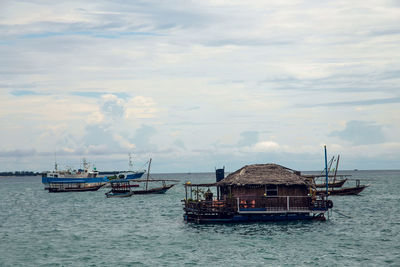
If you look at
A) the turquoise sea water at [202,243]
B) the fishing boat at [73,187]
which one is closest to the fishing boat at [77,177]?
the fishing boat at [73,187]

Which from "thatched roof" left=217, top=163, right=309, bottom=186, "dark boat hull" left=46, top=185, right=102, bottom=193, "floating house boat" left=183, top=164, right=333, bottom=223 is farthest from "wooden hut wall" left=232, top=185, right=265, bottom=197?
"dark boat hull" left=46, top=185, right=102, bottom=193

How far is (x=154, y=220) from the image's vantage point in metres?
50.4

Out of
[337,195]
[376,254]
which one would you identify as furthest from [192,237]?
[337,195]

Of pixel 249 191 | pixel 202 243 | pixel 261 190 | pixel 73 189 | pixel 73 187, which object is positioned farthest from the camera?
pixel 73 187

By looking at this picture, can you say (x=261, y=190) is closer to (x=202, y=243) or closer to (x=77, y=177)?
(x=202, y=243)

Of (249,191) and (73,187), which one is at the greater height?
(249,191)

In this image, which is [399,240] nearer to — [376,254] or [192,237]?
[376,254]

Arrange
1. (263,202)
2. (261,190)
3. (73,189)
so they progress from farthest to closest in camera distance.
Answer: (73,189) < (261,190) < (263,202)

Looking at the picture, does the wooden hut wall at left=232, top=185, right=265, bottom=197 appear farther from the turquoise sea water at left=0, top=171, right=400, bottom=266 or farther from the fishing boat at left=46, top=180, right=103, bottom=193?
the fishing boat at left=46, top=180, right=103, bottom=193

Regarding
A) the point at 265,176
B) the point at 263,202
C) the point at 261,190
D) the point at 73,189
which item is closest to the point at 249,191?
the point at 261,190

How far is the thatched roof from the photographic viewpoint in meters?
40.8

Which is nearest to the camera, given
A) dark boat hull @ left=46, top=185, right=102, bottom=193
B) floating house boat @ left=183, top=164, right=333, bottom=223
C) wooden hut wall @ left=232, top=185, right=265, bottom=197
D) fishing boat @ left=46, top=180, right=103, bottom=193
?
floating house boat @ left=183, top=164, right=333, bottom=223

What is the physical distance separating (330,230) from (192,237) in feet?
37.9

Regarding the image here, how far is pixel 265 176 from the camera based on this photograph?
41688 mm
